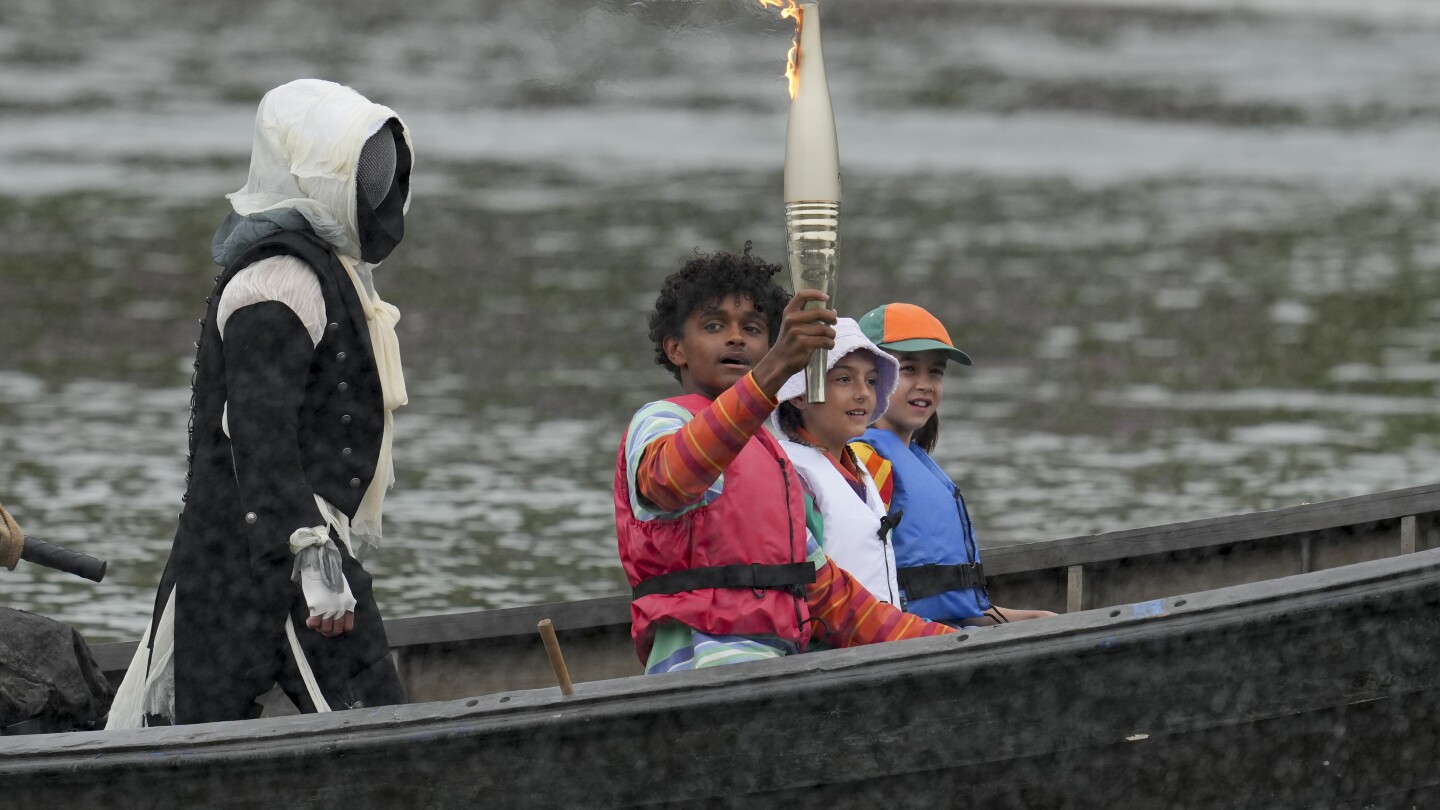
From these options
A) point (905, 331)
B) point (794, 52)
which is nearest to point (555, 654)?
point (794, 52)

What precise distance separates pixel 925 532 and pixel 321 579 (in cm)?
172

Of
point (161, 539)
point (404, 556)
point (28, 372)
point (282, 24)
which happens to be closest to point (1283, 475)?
point (404, 556)

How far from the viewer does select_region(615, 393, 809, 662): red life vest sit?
Answer: 4035mm

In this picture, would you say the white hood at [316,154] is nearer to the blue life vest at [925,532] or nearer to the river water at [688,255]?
the river water at [688,255]

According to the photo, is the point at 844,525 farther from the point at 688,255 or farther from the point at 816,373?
the point at 688,255

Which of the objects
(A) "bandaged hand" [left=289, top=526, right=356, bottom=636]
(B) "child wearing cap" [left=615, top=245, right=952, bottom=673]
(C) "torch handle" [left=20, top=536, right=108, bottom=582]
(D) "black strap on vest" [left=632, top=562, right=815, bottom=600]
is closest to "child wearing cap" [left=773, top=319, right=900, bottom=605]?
(B) "child wearing cap" [left=615, top=245, right=952, bottom=673]

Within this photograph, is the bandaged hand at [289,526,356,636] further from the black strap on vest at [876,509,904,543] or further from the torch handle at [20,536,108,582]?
the black strap on vest at [876,509,904,543]

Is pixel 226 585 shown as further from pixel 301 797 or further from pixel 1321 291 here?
pixel 1321 291

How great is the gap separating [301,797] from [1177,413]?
10105mm

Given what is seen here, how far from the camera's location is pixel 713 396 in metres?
4.15

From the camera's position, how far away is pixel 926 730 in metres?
4.04

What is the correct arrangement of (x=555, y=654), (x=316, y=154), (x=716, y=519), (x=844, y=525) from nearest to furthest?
1. (x=555, y=654)
2. (x=716, y=519)
3. (x=316, y=154)
4. (x=844, y=525)

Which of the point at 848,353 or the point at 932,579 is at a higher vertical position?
the point at 848,353

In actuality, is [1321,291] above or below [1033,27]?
below
